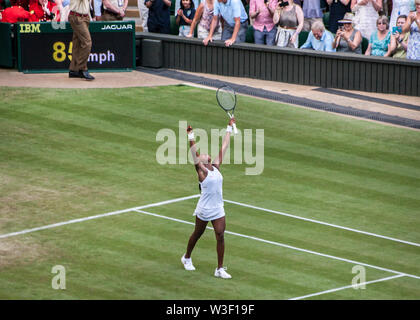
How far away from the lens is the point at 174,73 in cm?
2672

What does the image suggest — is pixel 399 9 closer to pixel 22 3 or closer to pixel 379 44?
pixel 379 44

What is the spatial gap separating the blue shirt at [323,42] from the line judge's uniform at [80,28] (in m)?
5.84

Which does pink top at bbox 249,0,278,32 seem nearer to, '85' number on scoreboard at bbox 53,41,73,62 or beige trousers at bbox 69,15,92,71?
beige trousers at bbox 69,15,92,71

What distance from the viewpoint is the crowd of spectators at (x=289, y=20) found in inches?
961

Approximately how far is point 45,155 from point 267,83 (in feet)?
26.5

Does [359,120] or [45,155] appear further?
[359,120]

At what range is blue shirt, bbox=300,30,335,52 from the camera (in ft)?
82.3

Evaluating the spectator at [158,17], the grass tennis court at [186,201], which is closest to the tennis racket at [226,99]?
the grass tennis court at [186,201]

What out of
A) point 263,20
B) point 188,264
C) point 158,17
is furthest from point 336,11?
point 188,264

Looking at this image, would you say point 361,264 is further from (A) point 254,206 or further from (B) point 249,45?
(B) point 249,45

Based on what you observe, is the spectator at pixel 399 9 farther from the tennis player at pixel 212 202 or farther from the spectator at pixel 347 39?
the tennis player at pixel 212 202
